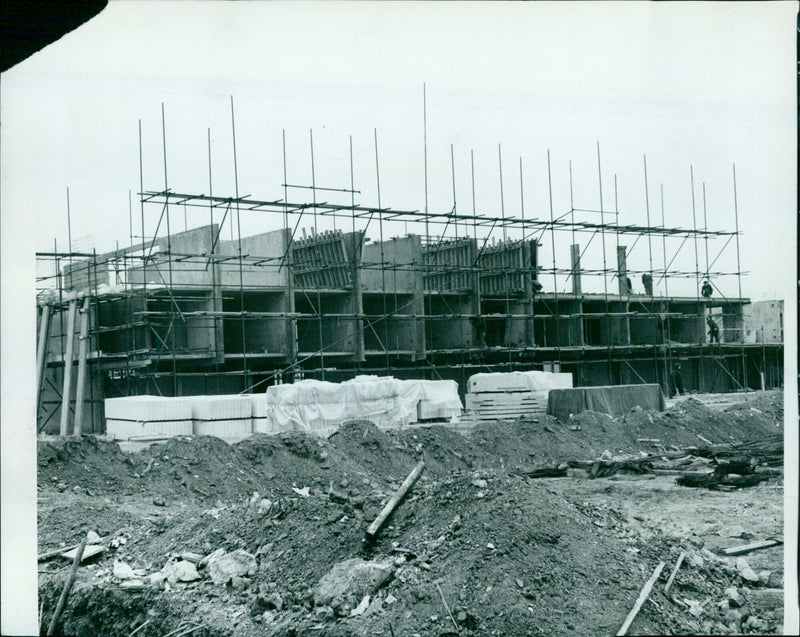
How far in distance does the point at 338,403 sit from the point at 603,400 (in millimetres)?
7164

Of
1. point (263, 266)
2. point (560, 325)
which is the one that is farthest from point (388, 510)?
point (560, 325)

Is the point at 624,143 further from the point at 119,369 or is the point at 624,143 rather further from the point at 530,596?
the point at 530,596

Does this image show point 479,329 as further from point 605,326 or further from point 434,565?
point 434,565

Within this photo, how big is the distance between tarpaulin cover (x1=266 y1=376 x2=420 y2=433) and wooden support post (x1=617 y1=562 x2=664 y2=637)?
12167mm

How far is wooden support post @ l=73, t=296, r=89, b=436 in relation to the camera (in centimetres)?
2347

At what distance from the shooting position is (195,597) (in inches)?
339

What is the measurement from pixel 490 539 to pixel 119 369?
63.2 feet

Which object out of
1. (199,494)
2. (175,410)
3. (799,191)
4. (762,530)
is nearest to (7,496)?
(799,191)

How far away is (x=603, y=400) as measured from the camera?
23312 mm

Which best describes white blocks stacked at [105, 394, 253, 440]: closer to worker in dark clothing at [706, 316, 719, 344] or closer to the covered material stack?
the covered material stack

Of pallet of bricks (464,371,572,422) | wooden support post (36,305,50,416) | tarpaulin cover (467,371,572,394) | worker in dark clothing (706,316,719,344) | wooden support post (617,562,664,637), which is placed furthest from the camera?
worker in dark clothing (706,316,719,344)

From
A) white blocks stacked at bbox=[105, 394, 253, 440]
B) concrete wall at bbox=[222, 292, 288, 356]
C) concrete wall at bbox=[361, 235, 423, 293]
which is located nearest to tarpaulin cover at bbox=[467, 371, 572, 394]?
concrete wall at bbox=[361, 235, 423, 293]

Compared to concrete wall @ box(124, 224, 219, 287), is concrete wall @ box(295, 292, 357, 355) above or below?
below

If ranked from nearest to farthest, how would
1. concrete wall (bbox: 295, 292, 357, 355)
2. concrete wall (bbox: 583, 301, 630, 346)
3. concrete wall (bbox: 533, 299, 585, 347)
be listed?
concrete wall (bbox: 295, 292, 357, 355)
concrete wall (bbox: 533, 299, 585, 347)
concrete wall (bbox: 583, 301, 630, 346)
